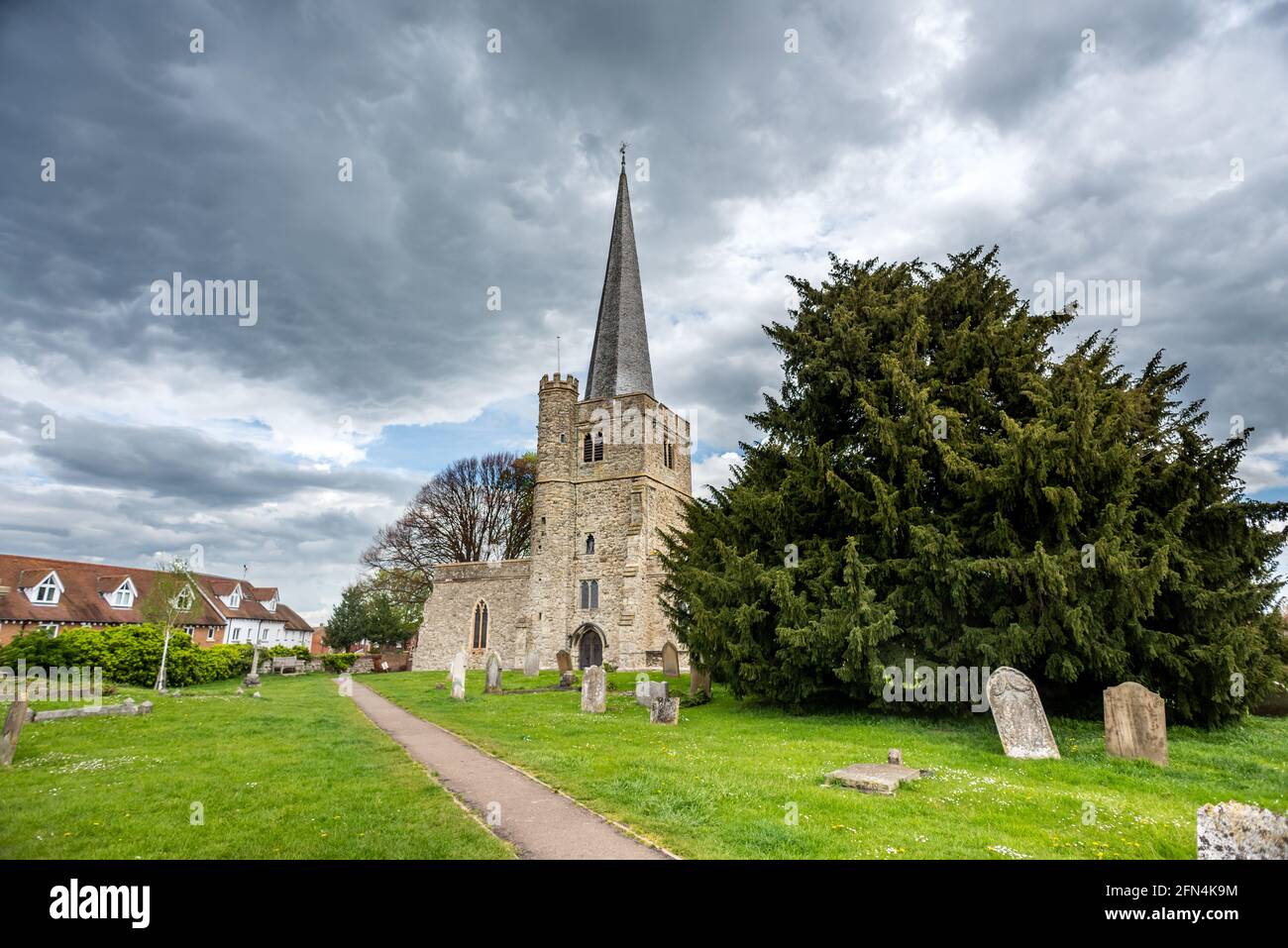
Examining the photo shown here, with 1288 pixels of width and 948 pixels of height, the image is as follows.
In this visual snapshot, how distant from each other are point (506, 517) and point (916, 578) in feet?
114

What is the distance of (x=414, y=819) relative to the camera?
577cm

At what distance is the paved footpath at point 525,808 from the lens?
16.5 feet

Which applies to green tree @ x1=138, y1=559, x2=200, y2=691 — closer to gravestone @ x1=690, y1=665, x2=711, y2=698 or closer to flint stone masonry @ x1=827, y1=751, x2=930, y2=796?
gravestone @ x1=690, y1=665, x2=711, y2=698

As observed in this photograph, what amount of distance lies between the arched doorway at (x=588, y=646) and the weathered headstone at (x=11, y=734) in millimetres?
23948

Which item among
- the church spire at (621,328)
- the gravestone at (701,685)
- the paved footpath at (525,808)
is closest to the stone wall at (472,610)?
the church spire at (621,328)

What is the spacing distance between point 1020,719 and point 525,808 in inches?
282

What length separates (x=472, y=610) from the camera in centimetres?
3478

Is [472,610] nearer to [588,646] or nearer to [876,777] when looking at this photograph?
[588,646]

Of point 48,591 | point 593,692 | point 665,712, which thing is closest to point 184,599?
point 593,692

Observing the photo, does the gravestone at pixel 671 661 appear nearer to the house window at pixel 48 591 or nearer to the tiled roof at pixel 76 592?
the tiled roof at pixel 76 592

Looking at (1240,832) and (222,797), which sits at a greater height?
Answer: (1240,832)

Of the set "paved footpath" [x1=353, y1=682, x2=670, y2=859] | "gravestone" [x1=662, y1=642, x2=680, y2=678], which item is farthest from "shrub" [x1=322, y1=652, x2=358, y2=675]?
"paved footpath" [x1=353, y1=682, x2=670, y2=859]

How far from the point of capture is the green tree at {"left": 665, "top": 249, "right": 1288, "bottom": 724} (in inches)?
438
